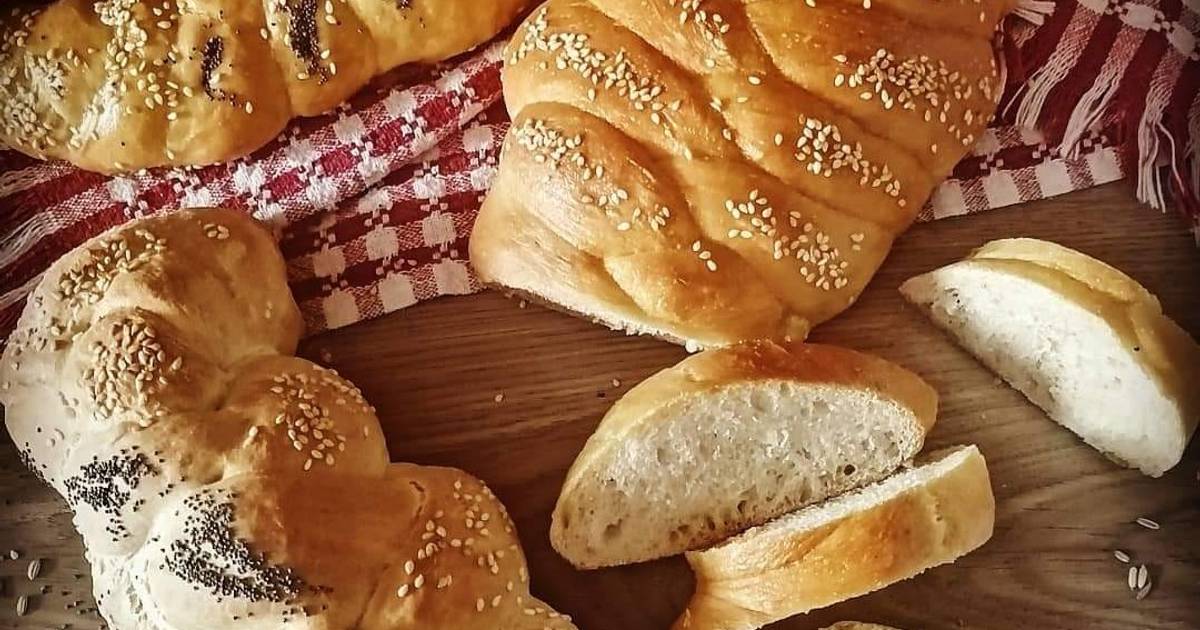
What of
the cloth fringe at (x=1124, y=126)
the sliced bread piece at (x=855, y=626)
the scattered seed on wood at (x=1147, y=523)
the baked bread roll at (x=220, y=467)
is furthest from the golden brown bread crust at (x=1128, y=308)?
the baked bread roll at (x=220, y=467)

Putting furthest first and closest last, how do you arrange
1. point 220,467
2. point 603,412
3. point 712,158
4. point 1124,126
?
→ point 1124,126 < point 603,412 < point 712,158 < point 220,467

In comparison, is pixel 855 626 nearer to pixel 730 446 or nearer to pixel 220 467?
pixel 730 446

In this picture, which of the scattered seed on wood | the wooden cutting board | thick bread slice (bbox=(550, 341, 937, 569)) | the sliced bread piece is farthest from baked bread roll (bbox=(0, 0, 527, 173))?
the scattered seed on wood

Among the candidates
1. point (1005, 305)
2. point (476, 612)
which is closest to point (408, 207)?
point (476, 612)

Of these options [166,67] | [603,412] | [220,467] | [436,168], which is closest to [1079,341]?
[603,412]

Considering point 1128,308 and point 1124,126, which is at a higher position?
point 1124,126

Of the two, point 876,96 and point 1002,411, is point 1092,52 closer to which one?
point 876,96
